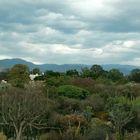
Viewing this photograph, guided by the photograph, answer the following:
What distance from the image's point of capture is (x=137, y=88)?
2347 inches

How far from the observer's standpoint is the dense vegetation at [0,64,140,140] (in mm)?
31875

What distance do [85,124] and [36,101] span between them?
18.2 feet

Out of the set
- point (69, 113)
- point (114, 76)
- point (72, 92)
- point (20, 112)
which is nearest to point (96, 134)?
point (20, 112)

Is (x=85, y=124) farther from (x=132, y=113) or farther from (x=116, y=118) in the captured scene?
A: (x=132, y=113)

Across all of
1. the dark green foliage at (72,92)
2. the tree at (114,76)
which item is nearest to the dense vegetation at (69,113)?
the dark green foliage at (72,92)

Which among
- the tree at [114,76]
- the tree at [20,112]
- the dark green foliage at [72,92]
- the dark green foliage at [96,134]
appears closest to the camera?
the tree at [20,112]

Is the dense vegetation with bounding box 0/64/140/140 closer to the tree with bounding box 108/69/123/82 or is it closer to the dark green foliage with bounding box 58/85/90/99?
the dark green foliage with bounding box 58/85/90/99

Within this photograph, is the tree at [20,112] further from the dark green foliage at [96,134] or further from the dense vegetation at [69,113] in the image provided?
the dark green foliage at [96,134]

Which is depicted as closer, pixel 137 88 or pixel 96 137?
pixel 96 137

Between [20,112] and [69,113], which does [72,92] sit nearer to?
[69,113]

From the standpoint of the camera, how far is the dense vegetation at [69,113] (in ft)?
105

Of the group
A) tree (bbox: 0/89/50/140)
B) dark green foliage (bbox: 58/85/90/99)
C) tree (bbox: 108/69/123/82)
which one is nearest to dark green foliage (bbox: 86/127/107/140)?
tree (bbox: 0/89/50/140)

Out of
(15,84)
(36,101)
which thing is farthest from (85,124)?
(15,84)

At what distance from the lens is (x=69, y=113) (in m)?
46.1
